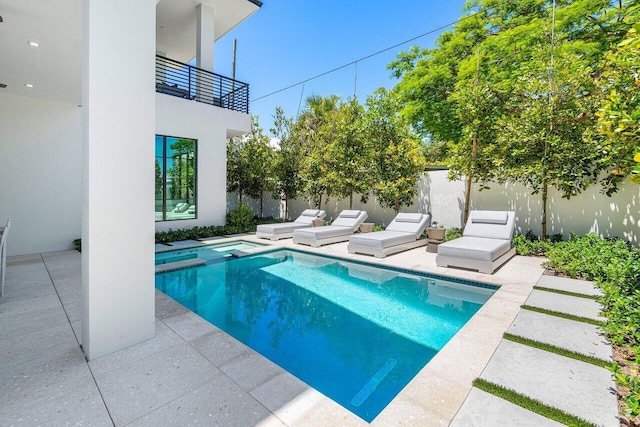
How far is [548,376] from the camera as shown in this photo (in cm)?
249

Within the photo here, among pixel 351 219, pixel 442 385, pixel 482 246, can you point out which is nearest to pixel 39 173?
pixel 351 219

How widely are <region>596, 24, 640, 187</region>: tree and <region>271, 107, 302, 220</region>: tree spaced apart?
32.2ft

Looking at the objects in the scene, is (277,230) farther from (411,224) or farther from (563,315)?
(563,315)

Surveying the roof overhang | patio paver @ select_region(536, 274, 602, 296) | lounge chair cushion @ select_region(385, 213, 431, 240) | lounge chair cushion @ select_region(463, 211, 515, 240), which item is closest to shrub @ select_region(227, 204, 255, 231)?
lounge chair cushion @ select_region(385, 213, 431, 240)

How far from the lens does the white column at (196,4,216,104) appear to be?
10289 millimetres

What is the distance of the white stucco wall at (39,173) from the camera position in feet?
23.1

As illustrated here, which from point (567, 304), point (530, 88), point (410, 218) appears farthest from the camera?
point (410, 218)

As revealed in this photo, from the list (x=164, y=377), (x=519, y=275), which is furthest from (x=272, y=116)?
(x=164, y=377)

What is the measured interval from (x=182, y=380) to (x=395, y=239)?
20.1 feet

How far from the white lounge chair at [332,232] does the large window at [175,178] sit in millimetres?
4012

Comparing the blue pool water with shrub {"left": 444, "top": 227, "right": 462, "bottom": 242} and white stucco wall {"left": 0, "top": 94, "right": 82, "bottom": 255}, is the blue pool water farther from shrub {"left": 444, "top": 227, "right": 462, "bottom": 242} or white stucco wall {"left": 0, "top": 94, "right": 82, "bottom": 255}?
white stucco wall {"left": 0, "top": 94, "right": 82, "bottom": 255}

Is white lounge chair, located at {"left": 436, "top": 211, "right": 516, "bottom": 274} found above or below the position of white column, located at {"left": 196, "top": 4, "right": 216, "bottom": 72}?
below

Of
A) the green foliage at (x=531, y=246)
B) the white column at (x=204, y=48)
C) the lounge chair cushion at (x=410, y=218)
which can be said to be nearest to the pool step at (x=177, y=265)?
the lounge chair cushion at (x=410, y=218)

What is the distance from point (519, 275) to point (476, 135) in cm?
418
